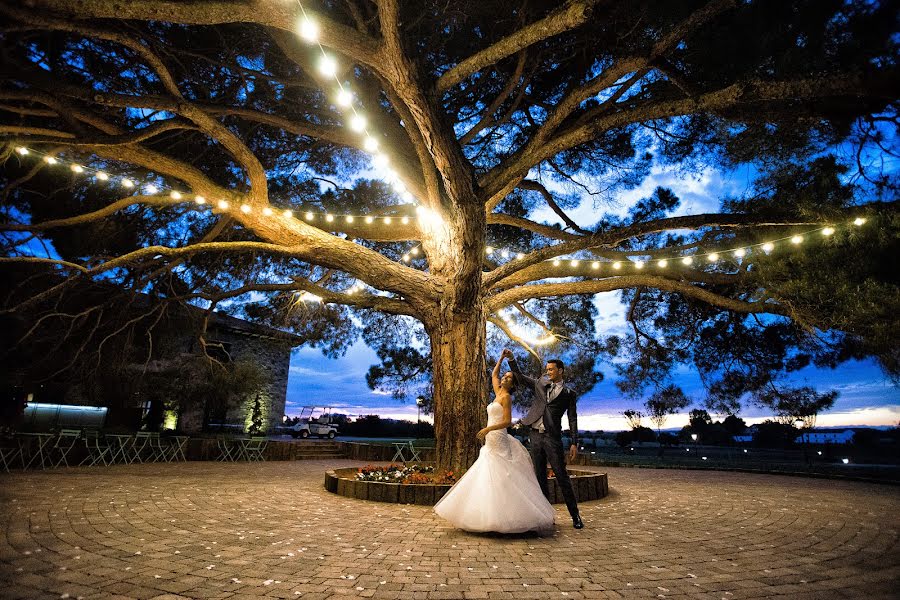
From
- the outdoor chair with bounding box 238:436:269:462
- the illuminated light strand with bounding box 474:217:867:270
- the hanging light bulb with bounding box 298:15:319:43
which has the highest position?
the hanging light bulb with bounding box 298:15:319:43

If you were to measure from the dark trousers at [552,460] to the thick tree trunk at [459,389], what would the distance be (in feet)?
5.25

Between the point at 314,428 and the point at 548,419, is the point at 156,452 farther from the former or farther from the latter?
the point at 314,428

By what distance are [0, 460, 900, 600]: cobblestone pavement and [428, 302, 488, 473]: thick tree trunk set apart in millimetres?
1164

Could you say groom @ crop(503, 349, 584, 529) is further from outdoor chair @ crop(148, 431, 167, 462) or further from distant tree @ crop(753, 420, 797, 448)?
distant tree @ crop(753, 420, 797, 448)

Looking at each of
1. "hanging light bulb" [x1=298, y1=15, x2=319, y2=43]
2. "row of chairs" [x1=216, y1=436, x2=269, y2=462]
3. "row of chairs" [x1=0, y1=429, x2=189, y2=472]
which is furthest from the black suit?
"row of chairs" [x1=216, y1=436, x2=269, y2=462]

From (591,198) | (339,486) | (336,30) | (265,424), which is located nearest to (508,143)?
(591,198)

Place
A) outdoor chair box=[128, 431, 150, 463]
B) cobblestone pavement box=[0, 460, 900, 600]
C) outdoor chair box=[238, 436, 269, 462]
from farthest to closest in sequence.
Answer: outdoor chair box=[238, 436, 269, 462] < outdoor chair box=[128, 431, 150, 463] < cobblestone pavement box=[0, 460, 900, 600]

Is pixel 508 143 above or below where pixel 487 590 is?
above

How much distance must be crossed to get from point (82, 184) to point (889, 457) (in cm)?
2311

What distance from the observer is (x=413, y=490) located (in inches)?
201

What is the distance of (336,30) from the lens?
3.88 m

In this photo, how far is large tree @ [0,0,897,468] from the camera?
388 cm

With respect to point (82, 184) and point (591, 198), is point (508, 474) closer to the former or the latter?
point (591, 198)

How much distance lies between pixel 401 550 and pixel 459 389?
2.90m
